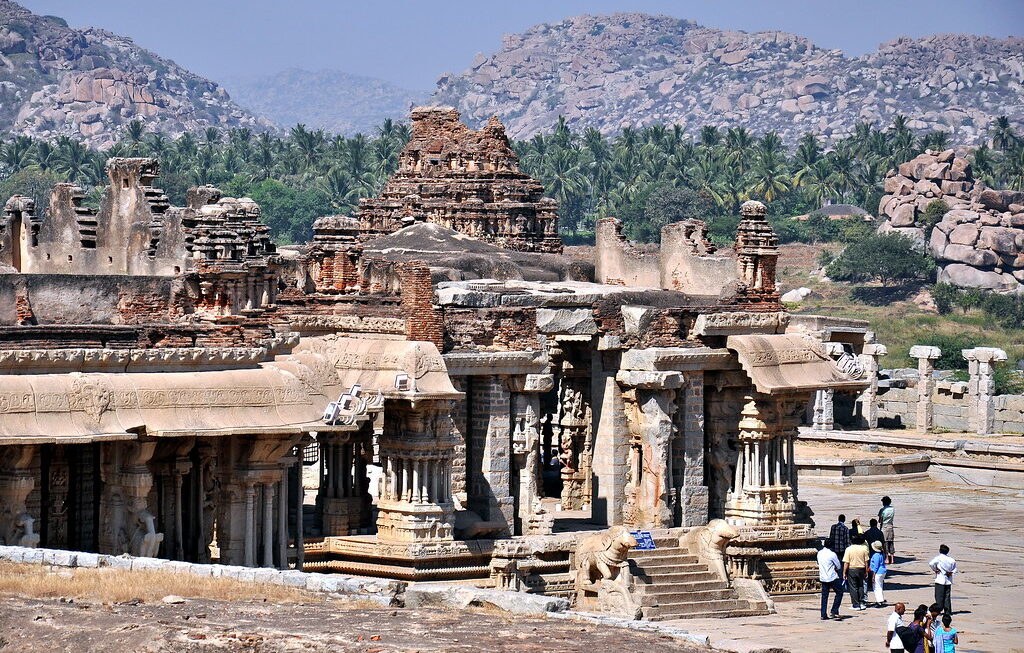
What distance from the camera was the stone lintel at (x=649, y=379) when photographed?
32.2 m

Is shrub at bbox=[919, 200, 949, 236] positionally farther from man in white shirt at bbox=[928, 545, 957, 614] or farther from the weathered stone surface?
the weathered stone surface

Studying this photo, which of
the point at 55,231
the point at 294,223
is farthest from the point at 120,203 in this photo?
the point at 294,223

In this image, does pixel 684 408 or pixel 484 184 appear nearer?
pixel 684 408

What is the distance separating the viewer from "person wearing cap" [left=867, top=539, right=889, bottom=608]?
30844 mm

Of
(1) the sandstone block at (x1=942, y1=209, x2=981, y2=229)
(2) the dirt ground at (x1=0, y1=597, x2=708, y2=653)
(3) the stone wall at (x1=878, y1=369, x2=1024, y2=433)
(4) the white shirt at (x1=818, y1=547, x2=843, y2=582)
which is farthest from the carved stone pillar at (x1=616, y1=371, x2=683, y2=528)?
(1) the sandstone block at (x1=942, y1=209, x2=981, y2=229)

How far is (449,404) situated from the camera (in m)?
29.8

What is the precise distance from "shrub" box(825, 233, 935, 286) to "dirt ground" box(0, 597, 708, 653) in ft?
292

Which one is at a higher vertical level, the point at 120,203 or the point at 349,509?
the point at 120,203

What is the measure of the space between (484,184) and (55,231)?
17.1 metres

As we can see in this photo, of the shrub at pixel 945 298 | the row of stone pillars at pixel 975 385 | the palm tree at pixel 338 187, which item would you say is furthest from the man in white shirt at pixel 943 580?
the palm tree at pixel 338 187

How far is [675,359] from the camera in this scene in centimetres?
3256

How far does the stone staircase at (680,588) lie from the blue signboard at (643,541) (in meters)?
0.07

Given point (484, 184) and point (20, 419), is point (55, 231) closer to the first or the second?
point (20, 419)

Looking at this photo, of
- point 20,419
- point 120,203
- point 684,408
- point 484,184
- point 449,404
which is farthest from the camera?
point 484,184
